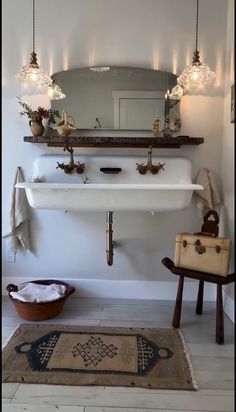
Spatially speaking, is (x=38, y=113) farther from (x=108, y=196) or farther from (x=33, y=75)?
(x=108, y=196)

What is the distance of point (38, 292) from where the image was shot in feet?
7.29

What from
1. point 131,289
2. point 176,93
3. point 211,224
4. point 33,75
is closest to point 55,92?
point 33,75

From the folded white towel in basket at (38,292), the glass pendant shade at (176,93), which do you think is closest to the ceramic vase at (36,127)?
the glass pendant shade at (176,93)

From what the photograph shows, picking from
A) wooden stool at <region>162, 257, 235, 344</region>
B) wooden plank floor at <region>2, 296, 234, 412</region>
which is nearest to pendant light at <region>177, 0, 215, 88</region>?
wooden stool at <region>162, 257, 235, 344</region>

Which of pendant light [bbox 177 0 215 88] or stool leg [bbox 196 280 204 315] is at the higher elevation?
pendant light [bbox 177 0 215 88]

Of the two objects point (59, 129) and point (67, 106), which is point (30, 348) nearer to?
point (59, 129)

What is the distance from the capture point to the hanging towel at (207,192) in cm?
220

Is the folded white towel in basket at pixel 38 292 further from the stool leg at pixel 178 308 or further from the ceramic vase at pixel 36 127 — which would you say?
the ceramic vase at pixel 36 127

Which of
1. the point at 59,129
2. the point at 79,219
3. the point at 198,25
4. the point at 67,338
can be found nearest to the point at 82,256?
the point at 79,219

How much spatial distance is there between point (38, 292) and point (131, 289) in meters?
0.63

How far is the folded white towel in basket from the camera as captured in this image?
6.91 feet

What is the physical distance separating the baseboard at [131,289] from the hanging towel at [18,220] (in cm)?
27

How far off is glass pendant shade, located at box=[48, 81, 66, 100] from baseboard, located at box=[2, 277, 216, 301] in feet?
4.03

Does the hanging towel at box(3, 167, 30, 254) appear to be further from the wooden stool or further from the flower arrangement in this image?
the wooden stool
